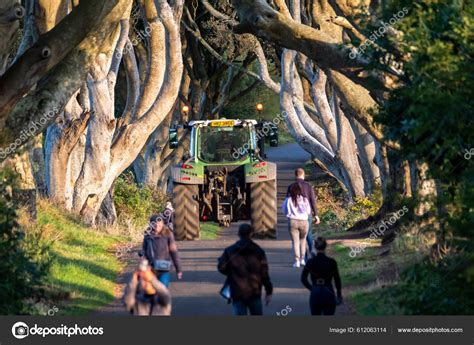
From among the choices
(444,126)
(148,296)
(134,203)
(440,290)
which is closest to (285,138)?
(134,203)

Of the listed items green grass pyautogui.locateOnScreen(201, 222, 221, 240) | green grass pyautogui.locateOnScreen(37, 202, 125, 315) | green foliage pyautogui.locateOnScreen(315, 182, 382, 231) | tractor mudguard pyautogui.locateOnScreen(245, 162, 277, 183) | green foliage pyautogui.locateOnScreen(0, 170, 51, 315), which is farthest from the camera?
green foliage pyautogui.locateOnScreen(315, 182, 382, 231)

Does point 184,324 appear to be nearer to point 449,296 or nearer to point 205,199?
point 449,296

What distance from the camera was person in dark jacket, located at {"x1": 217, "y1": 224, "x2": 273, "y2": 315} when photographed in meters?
14.2

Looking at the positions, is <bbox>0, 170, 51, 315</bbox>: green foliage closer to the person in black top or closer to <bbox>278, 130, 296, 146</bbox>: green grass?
the person in black top

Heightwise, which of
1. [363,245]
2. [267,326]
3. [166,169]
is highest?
[267,326]

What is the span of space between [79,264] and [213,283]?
3061 millimetres

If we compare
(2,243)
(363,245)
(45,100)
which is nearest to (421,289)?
(2,243)

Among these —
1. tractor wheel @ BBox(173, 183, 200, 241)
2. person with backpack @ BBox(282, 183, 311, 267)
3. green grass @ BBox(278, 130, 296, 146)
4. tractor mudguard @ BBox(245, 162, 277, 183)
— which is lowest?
green grass @ BBox(278, 130, 296, 146)

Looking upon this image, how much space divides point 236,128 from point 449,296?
44.2ft

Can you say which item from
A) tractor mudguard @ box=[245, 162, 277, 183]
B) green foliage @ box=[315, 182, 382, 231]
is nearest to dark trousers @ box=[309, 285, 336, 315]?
tractor mudguard @ box=[245, 162, 277, 183]

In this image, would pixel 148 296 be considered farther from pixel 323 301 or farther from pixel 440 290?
pixel 440 290

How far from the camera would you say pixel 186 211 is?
27.2 meters

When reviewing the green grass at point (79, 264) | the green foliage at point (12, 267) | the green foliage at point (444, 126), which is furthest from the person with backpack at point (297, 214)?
the green foliage at point (12, 267)

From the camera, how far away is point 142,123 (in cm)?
3347
